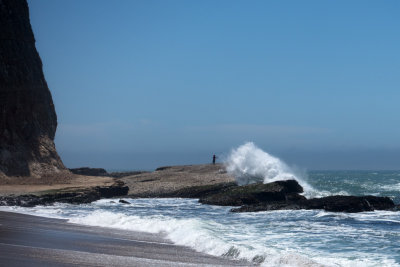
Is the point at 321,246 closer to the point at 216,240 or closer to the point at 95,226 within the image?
the point at 216,240

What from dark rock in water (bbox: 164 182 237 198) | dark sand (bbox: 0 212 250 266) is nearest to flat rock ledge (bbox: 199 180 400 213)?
dark rock in water (bbox: 164 182 237 198)

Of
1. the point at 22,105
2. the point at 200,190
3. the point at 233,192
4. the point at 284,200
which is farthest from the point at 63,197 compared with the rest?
the point at 284,200

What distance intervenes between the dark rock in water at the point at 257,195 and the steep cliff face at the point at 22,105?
37.5 ft

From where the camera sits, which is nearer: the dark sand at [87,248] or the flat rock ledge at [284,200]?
the dark sand at [87,248]

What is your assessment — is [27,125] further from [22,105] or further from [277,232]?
[277,232]

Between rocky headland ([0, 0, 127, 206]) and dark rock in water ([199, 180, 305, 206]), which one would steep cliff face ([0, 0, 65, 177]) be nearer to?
rocky headland ([0, 0, 127, 206])

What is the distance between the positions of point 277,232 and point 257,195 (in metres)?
11.4

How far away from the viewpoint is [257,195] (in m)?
27.8

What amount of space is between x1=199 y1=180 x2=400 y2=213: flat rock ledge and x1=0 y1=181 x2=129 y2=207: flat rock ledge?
6.29 metres

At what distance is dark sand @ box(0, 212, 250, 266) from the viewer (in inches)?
424

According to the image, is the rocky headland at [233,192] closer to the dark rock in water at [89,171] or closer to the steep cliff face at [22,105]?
the steep cliff face at [22,105]

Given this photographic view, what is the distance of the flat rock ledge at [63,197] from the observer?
83.0ft

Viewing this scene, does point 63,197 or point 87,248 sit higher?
point 63,197

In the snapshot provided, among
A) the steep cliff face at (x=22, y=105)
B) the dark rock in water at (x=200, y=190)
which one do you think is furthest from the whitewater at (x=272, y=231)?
the steep cliff face at (x=22, y=105)
